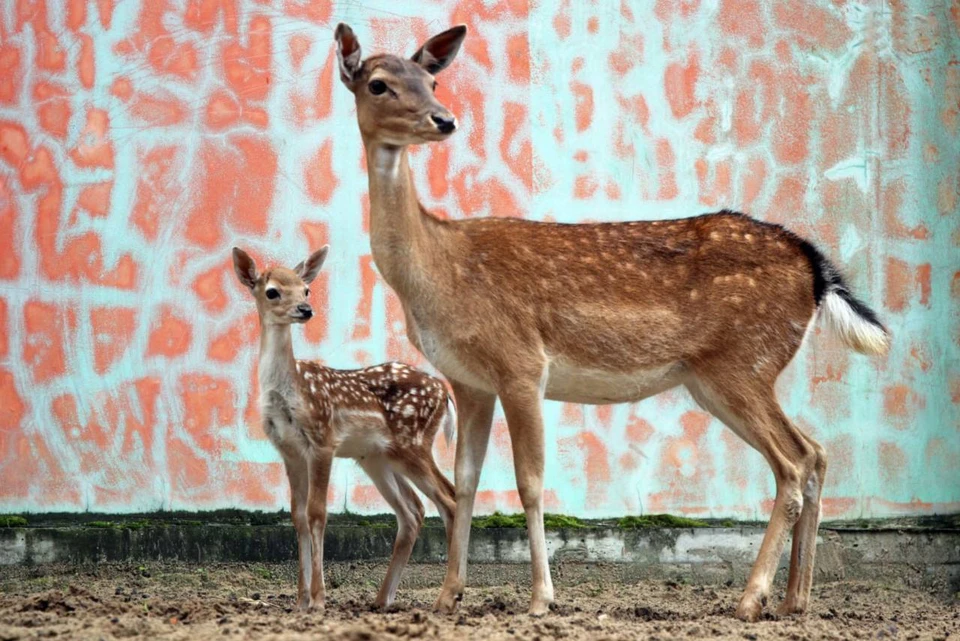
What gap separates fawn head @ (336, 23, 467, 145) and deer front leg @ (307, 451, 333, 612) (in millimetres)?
1694

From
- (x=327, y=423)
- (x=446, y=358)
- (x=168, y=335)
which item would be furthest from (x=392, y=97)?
(x=168, y=335)

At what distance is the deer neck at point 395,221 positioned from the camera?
6398mm

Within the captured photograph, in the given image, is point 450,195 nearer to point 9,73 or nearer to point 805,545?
point 9,73

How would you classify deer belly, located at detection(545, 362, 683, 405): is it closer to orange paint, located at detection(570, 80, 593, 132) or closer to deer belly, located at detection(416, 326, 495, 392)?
deer belly, located at detection(416, 326, 495, 392)

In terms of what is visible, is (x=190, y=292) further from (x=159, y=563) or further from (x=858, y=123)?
(x=858, y=123)

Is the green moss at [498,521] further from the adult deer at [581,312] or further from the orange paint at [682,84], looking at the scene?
the orange paint at [682,84]

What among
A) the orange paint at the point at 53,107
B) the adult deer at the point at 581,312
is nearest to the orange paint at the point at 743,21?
the adult deer at the point at 581,312

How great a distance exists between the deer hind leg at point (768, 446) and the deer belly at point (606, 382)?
0.17 metres

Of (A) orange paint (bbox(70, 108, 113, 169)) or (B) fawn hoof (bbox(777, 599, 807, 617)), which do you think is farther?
(A) orange paint (bbox(70, 108, 113, 169))

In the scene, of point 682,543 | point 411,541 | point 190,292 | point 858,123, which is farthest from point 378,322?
point 858,123

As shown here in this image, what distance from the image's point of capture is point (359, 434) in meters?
7.33

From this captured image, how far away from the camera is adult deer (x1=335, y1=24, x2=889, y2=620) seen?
6.40 meters

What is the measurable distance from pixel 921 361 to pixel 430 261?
3827mm

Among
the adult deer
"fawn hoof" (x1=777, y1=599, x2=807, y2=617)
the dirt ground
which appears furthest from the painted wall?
"fawn hoof" (x1=777, y1=599, x2=807, y2=617)
